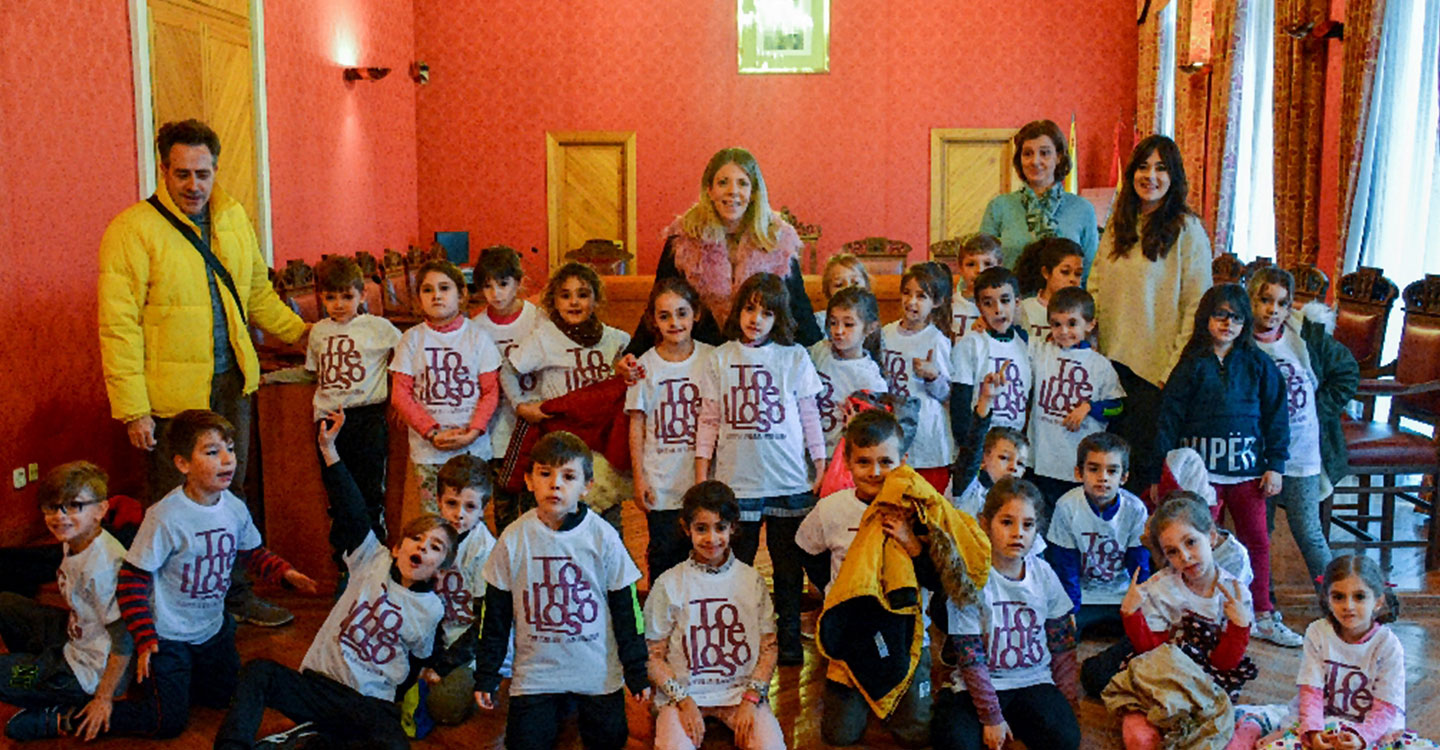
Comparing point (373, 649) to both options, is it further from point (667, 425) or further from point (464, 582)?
point (667, 425)

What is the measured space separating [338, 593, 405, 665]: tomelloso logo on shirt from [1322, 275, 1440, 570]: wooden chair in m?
3.29

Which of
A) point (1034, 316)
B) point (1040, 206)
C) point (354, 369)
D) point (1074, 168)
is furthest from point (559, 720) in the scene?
point (1074, 168)

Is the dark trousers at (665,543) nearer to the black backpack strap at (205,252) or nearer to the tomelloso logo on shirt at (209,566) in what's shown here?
the tomelloso logo on shirt at (209,566)

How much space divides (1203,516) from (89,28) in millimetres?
5288

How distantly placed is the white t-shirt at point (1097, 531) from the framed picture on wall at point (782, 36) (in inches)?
356

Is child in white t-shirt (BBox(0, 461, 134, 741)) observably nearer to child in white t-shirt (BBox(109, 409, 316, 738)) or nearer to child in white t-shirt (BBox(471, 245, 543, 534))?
child in white t-shirt (BBox(109, 409, 316, 738))

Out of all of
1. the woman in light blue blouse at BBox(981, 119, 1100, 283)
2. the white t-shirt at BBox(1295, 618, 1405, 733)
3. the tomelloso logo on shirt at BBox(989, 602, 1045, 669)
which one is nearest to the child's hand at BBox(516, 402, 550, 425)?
the tomelloso logo on shirt at BBox(989, 602, 1045, 669)

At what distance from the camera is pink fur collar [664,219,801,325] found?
391 centimetres

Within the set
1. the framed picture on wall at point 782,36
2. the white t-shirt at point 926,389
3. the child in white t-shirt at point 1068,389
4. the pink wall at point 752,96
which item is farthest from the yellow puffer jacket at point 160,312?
the framed picture on wall at point 782,36

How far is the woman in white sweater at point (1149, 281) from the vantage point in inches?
158

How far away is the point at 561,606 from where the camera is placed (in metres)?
3.14

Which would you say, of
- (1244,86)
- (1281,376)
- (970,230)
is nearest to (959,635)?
(1281,376)

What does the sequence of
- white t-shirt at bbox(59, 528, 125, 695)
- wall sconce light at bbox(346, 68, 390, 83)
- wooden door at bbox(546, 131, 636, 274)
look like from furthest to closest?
wooden door at bbox(546, 131, 636, 274), wall sconce light at bbox(346, 68, 390, 83), white t-shirt at bbox(59, 528, 125, 695)

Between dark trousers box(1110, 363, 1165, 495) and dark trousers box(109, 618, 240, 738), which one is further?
dark trousers box(1110, 363, 1165, 495)
